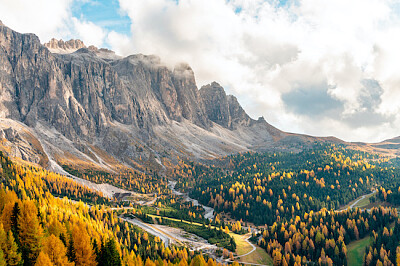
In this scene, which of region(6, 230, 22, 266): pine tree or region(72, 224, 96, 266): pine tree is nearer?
region(6, 230, 22, 266): pine tree

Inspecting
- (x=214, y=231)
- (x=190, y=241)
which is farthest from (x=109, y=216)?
(x=214, y=231)

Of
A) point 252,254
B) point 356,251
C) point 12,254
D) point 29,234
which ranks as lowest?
point 252,254

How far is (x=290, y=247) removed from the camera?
531 ft

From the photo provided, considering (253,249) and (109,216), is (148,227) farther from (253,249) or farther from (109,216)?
(253,249)

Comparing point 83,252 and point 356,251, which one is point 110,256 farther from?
point 356,251

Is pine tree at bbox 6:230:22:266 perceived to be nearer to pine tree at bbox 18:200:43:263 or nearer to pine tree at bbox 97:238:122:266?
pine tree at bbox 18:200:43:263

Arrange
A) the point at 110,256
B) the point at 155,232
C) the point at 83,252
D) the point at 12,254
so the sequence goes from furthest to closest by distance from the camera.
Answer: the point at 155,232
the point at 83,252
the point at 110,256
the point at 12,254

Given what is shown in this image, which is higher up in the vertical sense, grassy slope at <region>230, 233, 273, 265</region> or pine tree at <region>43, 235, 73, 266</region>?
pine tree at <region>43, 235, 73, 266</region>

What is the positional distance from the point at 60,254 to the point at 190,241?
11793 centimetres

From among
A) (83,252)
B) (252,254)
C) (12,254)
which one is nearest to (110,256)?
(83,252)

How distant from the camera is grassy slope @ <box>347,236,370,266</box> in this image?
14712 centimetres

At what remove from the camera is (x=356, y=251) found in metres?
154

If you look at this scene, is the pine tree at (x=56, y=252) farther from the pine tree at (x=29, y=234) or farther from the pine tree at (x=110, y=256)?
the pine tree at (x=110, y=256)

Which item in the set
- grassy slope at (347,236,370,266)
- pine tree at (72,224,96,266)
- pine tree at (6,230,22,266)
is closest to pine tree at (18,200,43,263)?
pine tree at (6,230,22,266)
